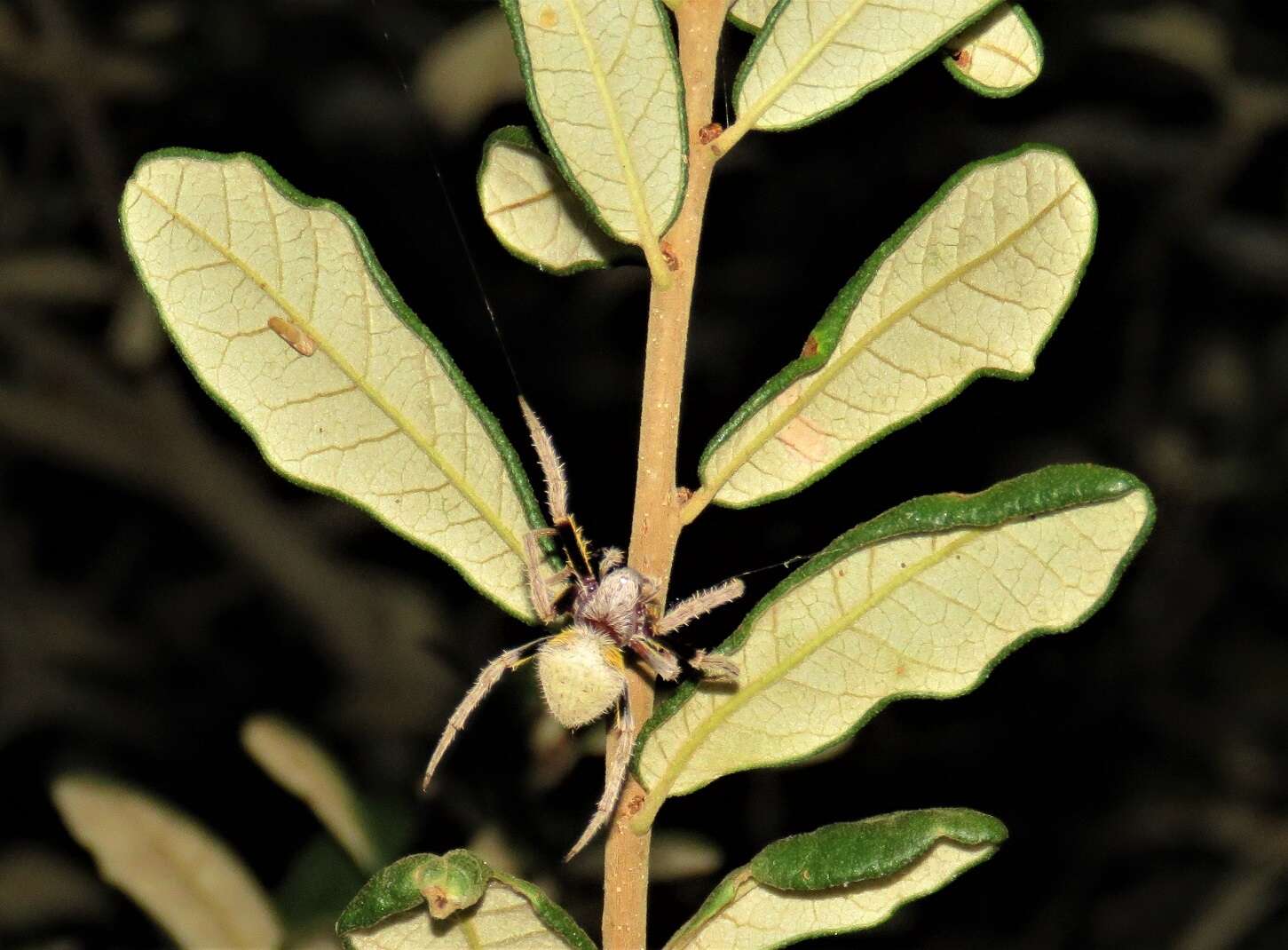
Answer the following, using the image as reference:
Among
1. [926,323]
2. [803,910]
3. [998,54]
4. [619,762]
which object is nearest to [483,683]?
[619,762]

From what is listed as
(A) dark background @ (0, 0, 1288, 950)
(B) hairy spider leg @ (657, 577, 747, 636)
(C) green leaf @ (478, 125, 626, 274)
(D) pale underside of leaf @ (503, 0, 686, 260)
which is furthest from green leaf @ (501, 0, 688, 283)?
(A) dark background @ (0, 0, 1288, 950)

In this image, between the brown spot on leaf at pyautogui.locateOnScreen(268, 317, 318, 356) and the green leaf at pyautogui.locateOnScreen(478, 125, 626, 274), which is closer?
the brown spot on leaf at pyautogui.locateOnScreen(268, 317, 318, 356)

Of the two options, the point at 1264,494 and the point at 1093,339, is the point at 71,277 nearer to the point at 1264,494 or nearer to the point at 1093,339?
the point at 1093,339

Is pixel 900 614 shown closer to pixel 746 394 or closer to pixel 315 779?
pixel 315 779

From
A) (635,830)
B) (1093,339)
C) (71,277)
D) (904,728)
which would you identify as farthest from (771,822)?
(71,277)

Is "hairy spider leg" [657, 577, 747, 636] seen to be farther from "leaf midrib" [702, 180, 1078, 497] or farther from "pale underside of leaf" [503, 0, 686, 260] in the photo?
"pale underside of leaf" [503, 0, 686, 260]
